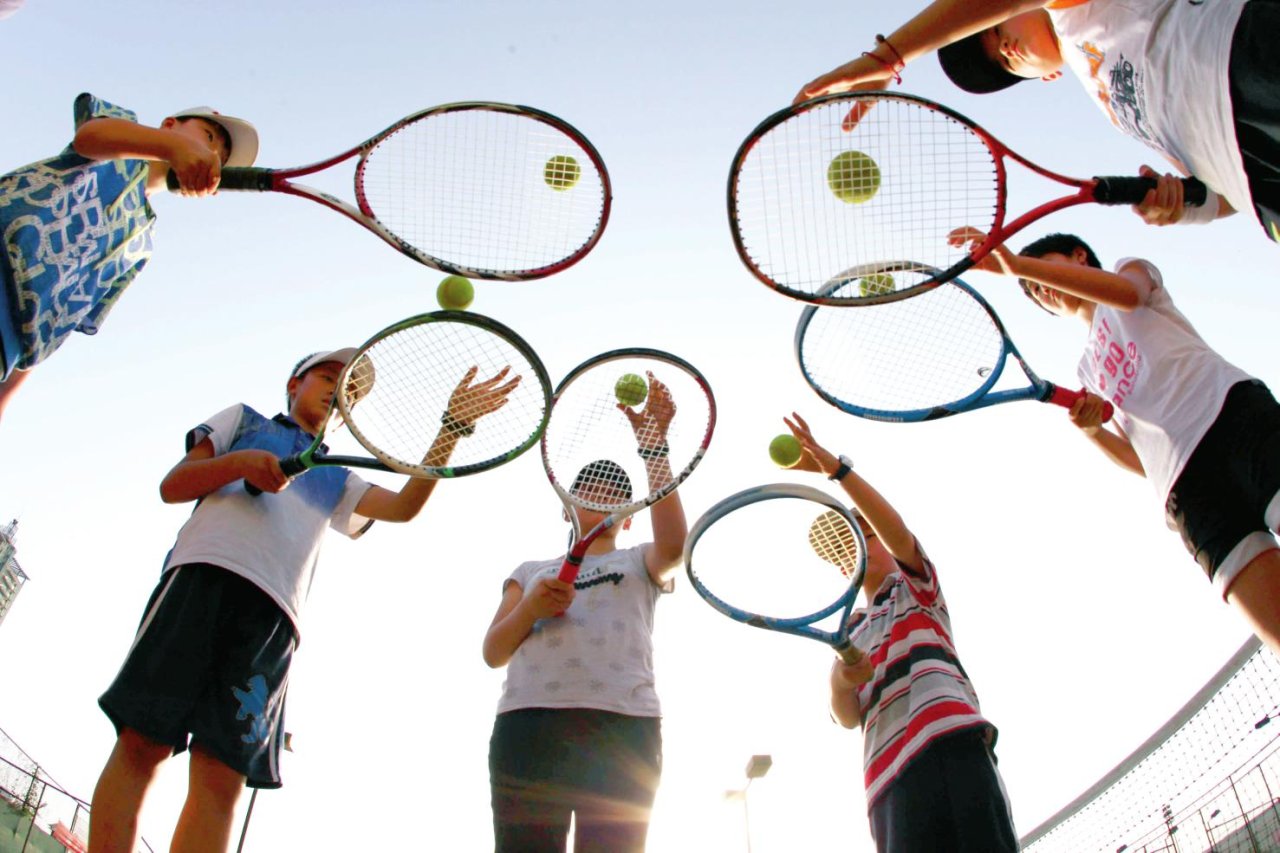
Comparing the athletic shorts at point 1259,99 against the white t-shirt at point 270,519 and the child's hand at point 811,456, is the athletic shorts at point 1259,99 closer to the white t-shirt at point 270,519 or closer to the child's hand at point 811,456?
the child's hand at point 811,456

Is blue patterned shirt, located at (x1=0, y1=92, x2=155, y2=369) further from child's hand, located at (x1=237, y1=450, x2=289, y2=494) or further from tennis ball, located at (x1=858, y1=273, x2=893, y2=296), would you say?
tennis ball, located at (x1=858, y1=273, x2=893, y2=296)

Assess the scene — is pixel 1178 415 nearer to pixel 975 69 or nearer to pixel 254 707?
pixel 975 69

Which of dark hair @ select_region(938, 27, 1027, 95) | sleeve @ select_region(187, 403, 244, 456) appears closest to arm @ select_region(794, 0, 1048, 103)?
dark hair @ select_region(938, 27, 1027, 95)

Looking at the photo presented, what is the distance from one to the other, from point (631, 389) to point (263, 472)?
4.50 ft

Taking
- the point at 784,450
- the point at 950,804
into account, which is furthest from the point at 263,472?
the point at 950,804

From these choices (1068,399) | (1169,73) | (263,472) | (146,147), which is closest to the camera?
(1169,73)

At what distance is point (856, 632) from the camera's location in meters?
3.61

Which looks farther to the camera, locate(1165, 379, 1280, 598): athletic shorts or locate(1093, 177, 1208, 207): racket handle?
locate(1093, 177, 1208, 207): racket handle

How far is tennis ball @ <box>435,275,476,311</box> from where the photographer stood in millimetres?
3451

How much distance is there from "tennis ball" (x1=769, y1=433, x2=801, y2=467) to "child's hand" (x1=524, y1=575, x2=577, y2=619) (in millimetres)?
980

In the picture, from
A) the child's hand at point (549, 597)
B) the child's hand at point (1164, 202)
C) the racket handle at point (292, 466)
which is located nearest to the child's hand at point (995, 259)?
the child's hand at point (1164, 202)

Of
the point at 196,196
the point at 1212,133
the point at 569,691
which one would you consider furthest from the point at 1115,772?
the point at 196,196

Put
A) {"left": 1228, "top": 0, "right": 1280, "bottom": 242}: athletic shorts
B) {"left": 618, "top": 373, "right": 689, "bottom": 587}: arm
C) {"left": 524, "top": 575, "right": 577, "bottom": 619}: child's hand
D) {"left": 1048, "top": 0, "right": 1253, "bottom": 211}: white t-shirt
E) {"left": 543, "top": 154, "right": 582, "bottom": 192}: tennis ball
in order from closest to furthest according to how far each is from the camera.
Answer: {"left": 1228, "top": 0, "right": 1280, "bottom": 242}: athletic shorts → {"left": 1048, "top": 0, "right": 1253, "bottom": 211}: white t-shirt → {"left": 524, "top": 575, "right": 577, "bottom": 619}: child's hand → {"left": 543, "top": 154, "right": 582, "bottom": 192}: tennis ball → {"left": 618, "top": 373, "right": 689, "bottom": 587}: arm

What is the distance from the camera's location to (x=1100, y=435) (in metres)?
3.57
